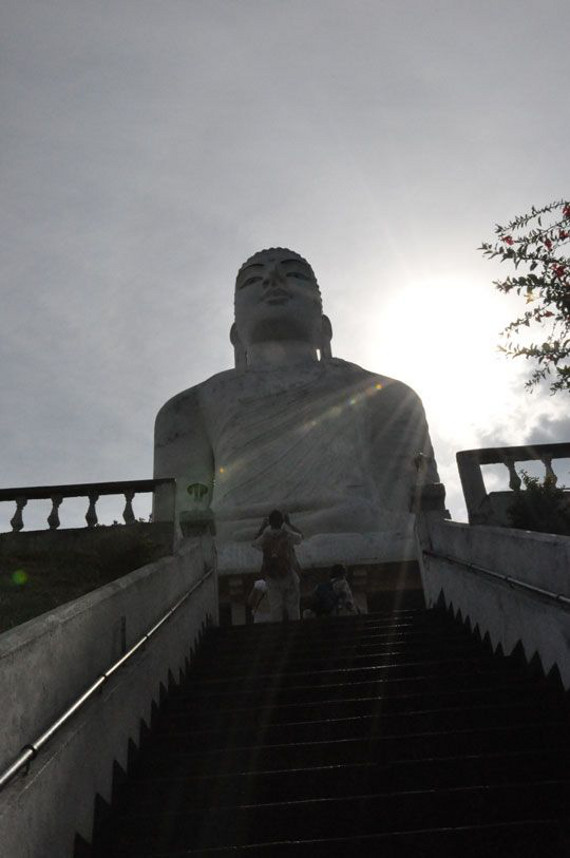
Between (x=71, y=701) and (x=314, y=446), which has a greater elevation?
(x=314, y=446)

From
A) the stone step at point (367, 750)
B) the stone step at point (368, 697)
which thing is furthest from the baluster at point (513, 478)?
the stone step at point (367, 750)

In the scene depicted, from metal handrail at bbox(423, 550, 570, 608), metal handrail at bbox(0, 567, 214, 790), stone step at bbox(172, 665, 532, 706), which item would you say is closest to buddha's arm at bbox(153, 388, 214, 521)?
metal handrail at bbox(423, 550, 570, 608)

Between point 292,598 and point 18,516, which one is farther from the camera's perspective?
point 18,516

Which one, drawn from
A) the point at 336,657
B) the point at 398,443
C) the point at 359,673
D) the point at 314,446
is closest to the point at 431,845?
the point at 359,673

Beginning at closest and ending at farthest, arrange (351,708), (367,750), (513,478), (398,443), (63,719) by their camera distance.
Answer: (63,719)
(367,750)
(351,708)
(513,478)
(398,443)

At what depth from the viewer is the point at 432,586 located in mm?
7004

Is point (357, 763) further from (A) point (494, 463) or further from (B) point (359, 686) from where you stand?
(A) point (494, 463)

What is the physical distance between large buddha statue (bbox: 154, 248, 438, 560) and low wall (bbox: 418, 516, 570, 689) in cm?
350

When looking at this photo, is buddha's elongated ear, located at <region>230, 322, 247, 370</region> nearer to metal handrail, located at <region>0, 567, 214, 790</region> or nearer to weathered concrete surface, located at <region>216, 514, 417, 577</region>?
weathered concrete surface, located at <region>216, 514, 417, 577</region>

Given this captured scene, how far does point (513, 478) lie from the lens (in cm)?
873

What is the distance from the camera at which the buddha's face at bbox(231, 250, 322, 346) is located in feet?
47.3

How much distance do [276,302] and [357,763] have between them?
39.6ft

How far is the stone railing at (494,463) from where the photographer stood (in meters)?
8.45

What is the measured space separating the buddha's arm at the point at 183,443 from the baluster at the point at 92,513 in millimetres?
3803
